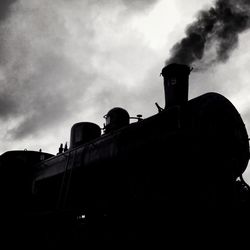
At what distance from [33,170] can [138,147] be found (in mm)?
5230

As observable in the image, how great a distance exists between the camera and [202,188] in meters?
4.80

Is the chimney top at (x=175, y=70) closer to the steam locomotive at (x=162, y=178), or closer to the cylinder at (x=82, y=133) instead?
the steam locomotive at (x=162, y=178)

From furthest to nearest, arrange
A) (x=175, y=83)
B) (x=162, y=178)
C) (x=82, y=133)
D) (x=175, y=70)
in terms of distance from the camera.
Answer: (x=82, y=133), (x=175, y=70), (x=175, y=83), (x=162, y=178)

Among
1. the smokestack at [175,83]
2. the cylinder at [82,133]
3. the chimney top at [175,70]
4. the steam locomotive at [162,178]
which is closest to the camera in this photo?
the steam locomotive at [162,178]

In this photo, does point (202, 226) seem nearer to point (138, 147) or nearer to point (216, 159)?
point (216, 159)

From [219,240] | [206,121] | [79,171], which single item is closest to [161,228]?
[219,240]

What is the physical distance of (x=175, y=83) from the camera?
6.23 meters

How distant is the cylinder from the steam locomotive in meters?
0.98

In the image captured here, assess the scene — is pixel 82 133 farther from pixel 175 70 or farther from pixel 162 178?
pixel 162 178

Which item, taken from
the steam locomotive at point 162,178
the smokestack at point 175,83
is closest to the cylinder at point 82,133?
the steam locomotive at point 162,178

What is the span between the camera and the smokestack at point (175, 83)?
6.07 metres

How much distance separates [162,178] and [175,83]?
91.1 inches

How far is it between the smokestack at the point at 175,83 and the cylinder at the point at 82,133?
3124mm

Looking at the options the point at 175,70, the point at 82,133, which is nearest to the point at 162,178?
the point at 175,70
